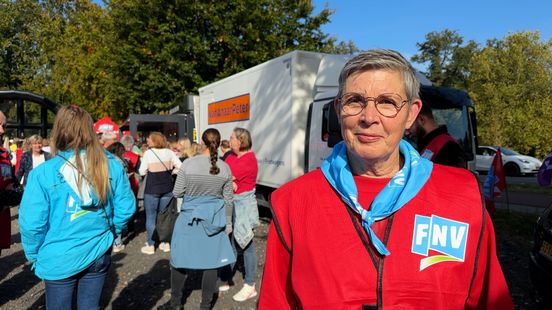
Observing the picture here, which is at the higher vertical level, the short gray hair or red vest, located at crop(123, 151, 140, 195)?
the short gray hair

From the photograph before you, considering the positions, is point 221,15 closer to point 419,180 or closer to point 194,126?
point 194,126

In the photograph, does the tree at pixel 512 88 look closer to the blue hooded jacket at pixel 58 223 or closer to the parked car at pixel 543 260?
the parked car at pixel 543 260

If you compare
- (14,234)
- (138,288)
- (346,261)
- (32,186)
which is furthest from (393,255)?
(14,234)

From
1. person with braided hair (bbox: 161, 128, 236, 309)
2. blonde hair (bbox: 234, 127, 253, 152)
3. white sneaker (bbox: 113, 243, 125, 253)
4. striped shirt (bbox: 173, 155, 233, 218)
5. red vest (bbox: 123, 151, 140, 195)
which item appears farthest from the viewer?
red vest (bbox: 123, 151, 140, 195)

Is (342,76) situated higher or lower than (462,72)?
lower

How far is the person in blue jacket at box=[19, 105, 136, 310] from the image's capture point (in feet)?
8.17

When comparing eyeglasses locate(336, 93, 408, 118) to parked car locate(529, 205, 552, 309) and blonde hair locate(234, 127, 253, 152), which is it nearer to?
parked car locate(529, 205, 552, 309)

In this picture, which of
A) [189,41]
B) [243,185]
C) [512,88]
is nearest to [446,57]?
[512,88]

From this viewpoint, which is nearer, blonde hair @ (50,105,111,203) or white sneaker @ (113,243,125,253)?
blonde hair @ (50,105,111,203)

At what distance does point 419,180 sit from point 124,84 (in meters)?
17.1

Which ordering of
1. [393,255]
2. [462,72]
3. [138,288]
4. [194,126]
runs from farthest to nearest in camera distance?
[462,72], [194,126], [138,288], [393,255]

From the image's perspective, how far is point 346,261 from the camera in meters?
1.30

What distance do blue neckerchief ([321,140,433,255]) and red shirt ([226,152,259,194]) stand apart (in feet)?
11.1

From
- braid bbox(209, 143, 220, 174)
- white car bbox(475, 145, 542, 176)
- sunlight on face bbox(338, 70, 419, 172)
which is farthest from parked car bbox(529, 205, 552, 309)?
white car bbox(475, 145, 542, 176)
